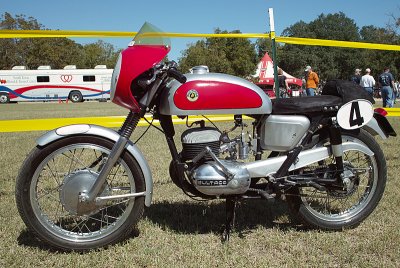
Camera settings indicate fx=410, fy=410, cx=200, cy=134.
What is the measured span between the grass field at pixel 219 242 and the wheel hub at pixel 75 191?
0.30 meters

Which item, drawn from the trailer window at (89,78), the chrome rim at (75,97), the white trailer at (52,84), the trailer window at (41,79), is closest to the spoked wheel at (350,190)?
the white trailer at (52,84)

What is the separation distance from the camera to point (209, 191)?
2.76m

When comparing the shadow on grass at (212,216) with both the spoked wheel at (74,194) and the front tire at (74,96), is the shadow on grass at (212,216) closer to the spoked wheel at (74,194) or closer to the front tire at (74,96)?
the spoked wheel at (74,194)

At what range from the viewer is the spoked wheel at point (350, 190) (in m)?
3.07

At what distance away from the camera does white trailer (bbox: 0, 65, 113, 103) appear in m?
35.9

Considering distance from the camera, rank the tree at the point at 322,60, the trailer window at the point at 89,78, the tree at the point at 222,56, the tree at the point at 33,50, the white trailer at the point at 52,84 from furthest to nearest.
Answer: the tree at the point at 322,60 < the tree at the point at 222,56 < the tree at the point at 33,50 < the trailer window at the point at 89,78 < the white trailer at the point at 52,84

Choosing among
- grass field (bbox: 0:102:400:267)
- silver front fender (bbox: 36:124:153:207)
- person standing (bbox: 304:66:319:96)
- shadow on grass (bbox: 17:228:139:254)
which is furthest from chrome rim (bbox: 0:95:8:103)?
silver front fender (bbox: 36:124:153:207)

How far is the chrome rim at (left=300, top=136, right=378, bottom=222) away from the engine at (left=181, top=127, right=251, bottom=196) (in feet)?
1.92

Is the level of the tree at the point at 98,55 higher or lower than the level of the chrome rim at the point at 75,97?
higher

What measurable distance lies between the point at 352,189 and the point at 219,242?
3.66 feet

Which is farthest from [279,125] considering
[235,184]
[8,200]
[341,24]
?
[341,24]

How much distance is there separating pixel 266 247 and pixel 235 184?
511 mm

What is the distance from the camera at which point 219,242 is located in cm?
292

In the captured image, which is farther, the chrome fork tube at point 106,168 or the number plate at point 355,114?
the number plate at point 355,114
